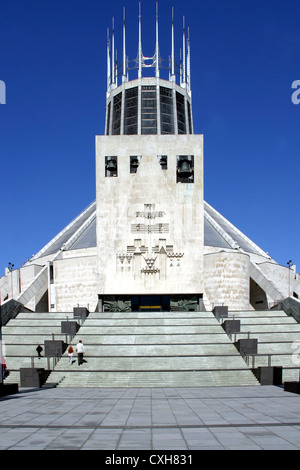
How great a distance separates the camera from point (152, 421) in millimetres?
7242

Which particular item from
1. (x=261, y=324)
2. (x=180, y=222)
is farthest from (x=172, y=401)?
(x=180, y=222)

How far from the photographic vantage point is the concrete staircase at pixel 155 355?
13.9 m

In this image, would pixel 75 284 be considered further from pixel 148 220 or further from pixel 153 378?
pixel 153 378

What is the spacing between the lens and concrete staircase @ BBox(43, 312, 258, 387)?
1390cm

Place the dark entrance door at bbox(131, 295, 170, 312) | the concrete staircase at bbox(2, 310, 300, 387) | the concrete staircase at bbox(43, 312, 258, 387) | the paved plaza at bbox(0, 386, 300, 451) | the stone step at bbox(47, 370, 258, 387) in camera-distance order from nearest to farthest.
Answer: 1. the paved plaza at bbox(0, 386, 300, 451)
2. the stone step at bbox(47, 370, 258, 387)
3. the concrete staircase at bbox(43, 312, 258, 387)
4. the concrete staircase at bbox(2, 310, 300, 387)
5. the dark entrance door at bbox(131, 295, 170, 312)

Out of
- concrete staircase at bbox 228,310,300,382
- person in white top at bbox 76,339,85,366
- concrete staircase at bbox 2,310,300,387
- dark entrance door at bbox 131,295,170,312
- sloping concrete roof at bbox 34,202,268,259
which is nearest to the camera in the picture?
concrete staircase at bbox 2,310,300,387

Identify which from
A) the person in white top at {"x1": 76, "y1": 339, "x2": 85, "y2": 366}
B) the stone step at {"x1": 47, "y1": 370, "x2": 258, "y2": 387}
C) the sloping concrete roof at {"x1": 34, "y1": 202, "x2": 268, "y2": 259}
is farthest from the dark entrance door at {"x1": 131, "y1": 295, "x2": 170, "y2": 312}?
the stone step at {"x1": 47, "y1": 370, "x2": 258, "y2": 387}

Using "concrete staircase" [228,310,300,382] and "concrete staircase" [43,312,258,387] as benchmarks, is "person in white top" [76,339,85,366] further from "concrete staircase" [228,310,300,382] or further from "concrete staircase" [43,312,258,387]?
"concrete staircase" [228,310,300,382]

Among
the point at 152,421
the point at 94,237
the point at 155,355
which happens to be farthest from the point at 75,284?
the point at 152,421

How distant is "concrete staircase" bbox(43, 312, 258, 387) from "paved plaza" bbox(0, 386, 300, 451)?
2.26 m

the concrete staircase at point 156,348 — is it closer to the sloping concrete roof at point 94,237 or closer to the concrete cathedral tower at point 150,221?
the concrete cathedral tower at point 150,221

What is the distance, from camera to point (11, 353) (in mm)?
17016
